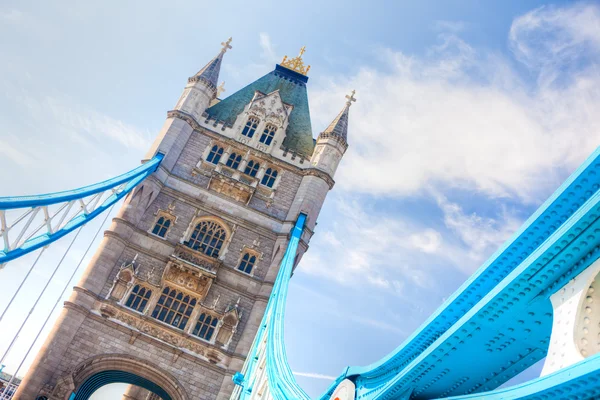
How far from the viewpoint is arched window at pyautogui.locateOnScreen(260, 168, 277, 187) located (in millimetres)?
25859

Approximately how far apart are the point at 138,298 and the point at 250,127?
410 inches

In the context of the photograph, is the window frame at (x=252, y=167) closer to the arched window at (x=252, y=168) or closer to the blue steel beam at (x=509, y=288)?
the arched window at (x=252, y=168)

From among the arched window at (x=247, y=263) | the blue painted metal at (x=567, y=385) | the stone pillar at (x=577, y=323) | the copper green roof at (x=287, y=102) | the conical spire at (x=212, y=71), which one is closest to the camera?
the blue painted metal at (x=567, y=385)

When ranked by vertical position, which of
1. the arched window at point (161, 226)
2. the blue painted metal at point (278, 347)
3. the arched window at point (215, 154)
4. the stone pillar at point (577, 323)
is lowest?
the stone pillar at point (577, 323)

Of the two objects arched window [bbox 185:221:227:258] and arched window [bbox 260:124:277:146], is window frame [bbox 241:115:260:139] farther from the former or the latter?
arched window [bbox 185:221:227:258]

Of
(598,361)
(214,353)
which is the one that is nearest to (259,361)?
(214,353)

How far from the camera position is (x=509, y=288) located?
5684mm

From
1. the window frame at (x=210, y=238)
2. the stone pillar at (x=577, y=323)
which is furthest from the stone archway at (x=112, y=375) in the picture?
the stone pillar at (x=577, y=323)

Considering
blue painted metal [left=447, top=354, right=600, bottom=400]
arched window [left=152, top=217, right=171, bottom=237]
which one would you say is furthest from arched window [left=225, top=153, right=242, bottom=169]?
blue painted metal [left=447, top=354, right=600, bottom=400]

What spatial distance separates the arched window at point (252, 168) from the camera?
25828mm

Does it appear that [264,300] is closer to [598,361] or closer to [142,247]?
[142,247]

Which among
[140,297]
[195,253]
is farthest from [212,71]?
[140,297]

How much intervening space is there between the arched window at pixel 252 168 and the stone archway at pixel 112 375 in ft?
32.9

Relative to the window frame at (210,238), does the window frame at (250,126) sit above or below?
above
